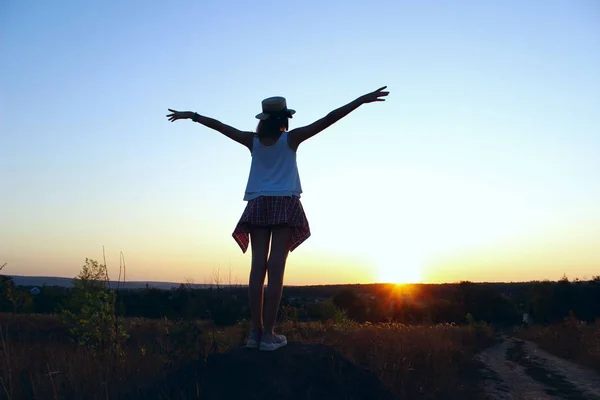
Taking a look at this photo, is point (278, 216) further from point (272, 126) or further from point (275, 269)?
point (272, 126)

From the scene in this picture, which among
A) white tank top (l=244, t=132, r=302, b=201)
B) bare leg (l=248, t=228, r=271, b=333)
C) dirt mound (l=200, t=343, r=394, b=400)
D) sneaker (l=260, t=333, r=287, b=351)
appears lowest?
dirt mound (l=200, t=343, r=394, b=400)

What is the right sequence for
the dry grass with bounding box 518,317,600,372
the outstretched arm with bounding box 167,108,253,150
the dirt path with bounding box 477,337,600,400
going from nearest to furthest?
the outstretched arm with bounding box 167,108,253,150 → the dirt path with bounding box 477,337,600,400 → the dry grass with bounding box 518,317,600,372

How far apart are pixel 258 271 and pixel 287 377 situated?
0.96 meters

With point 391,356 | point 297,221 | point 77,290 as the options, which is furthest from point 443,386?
point 77,290

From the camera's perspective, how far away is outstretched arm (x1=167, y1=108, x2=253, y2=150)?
17.4ft

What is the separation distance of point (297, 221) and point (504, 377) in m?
7.77

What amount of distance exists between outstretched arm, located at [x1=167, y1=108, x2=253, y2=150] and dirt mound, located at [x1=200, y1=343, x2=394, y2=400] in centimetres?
190

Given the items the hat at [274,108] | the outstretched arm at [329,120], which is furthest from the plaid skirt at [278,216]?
the hat at [274,108]

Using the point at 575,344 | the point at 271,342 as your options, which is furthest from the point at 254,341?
the point at 575,344

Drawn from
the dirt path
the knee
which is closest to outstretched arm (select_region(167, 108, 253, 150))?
the knee

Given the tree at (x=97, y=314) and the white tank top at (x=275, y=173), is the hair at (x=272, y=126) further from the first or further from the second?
the tree at (x=97, y=314)

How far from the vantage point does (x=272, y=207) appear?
194 inches

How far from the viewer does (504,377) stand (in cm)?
1085

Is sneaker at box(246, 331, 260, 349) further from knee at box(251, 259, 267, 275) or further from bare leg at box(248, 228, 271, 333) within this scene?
knee at box(251, 259, 267, 275)
